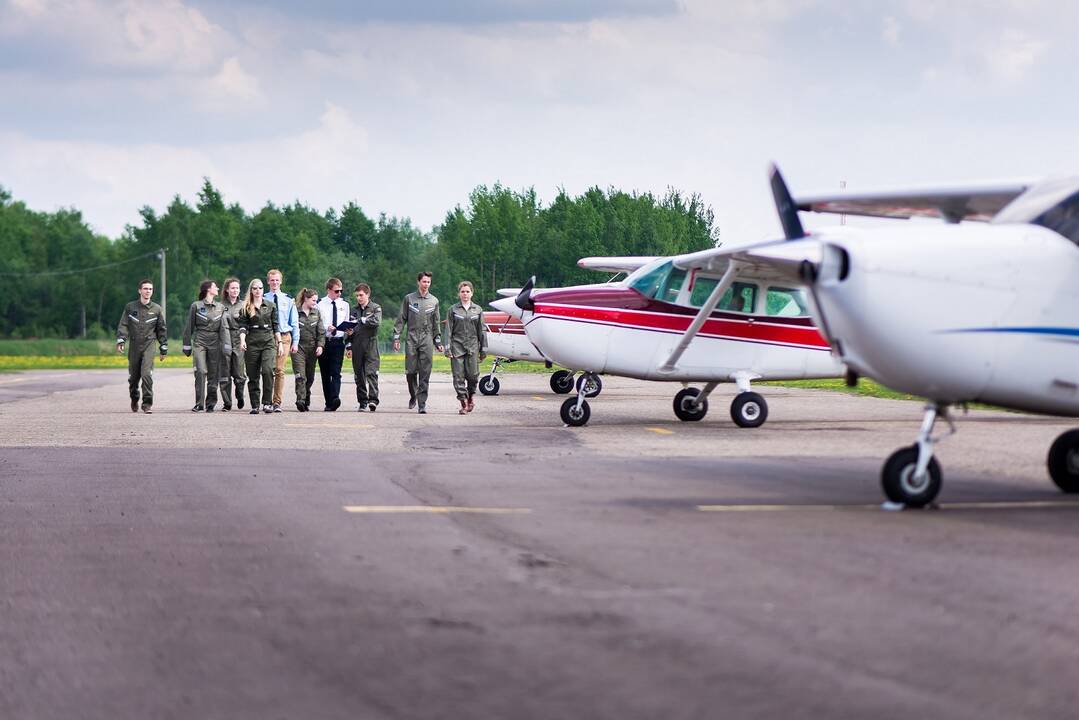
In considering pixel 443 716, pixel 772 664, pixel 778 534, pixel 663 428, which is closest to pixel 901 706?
pixel 772 664

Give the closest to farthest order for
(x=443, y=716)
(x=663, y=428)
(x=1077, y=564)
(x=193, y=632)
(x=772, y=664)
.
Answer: (x=443, y=716), (x=772, y=664), (x=193, y=632), (x=1077, y=564), (x=663, y=428)

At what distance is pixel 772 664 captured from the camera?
500cm

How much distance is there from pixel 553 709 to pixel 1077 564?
3843mm

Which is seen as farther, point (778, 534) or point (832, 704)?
point (778, 534)

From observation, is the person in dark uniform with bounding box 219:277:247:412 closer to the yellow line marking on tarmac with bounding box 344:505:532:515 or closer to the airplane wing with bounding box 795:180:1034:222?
the airplane wing with bounding box 795:180:1034:222

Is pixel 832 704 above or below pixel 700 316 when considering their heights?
below

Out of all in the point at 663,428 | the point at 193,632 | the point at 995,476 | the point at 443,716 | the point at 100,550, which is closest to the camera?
the point at 443,716

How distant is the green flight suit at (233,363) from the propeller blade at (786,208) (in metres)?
13.4

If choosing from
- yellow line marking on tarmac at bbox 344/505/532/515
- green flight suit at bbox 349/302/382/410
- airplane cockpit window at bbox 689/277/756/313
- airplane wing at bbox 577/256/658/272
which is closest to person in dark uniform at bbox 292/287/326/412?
green flight suit at bbox 349/302/382/410

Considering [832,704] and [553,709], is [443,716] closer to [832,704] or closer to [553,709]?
[553,709]

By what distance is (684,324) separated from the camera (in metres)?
18.7

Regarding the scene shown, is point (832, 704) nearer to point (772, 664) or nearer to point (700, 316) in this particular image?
point (772, 664)

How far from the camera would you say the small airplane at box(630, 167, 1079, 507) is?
906 centimetres

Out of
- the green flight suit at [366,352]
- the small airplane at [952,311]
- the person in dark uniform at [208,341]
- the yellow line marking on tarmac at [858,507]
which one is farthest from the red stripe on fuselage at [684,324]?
the yellow line marking on tarmac at [858,507]
